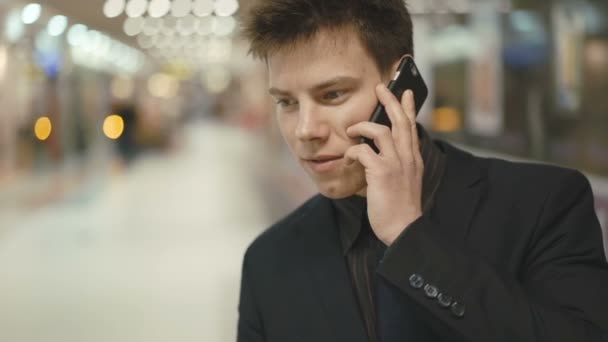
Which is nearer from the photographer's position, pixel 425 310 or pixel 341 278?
pixel 425 310

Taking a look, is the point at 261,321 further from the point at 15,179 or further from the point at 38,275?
the point at 15,179

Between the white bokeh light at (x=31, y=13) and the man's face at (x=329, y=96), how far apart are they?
1094 millimetres

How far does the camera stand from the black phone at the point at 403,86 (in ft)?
4.26

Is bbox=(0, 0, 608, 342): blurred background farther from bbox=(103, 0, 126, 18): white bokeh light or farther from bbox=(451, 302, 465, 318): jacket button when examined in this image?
bbox=(451, 302, 465, 318): jacket button

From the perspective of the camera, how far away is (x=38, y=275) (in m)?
6.35

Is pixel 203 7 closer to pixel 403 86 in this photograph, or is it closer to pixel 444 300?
pixel 403 86

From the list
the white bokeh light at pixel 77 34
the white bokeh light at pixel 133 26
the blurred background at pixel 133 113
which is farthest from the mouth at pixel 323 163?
the white bokeh light at pixel 77 34

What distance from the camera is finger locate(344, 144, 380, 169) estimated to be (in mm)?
1210

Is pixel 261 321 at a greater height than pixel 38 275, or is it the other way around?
pixel 261 321

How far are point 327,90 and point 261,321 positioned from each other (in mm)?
459

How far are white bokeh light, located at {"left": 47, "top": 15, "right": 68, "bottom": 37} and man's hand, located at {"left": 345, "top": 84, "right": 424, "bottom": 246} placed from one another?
50.3 inches

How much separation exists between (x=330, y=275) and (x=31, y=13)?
1.35m

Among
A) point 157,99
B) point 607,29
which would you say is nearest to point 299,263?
point 607,29

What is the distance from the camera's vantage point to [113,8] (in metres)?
2.12
